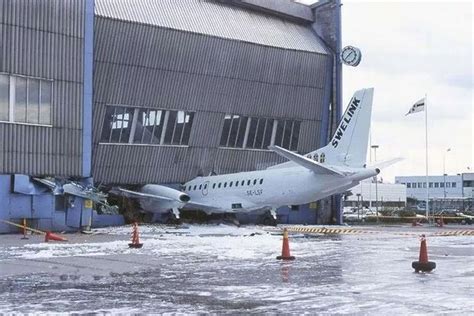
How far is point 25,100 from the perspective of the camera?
1288 inches

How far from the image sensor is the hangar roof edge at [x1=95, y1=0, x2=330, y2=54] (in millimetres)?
38094

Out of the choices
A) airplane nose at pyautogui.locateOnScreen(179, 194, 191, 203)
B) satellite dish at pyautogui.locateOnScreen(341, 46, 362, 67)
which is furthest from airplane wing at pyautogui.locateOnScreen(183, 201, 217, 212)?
satellite dish at pyautogui.locateOnScreen(341, 46, 362, 67)

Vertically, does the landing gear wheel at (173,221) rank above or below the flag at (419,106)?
below

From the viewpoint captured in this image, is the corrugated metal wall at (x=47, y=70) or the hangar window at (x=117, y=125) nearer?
the corrugated metal wall at (x=47, y=70)

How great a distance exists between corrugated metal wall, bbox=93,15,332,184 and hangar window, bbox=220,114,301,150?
18.8 inches

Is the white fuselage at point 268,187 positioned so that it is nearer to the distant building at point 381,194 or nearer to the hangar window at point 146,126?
the hangar window at point 146,126

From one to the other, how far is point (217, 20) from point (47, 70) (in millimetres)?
13160

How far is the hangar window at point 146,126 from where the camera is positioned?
129 feet

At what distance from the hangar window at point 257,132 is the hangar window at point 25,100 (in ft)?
44.3

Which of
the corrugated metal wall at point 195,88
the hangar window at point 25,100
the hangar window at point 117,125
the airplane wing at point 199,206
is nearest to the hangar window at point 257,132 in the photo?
the corrugated metal wall at point 195,88

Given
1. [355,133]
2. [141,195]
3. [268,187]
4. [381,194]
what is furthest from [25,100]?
[381,194]

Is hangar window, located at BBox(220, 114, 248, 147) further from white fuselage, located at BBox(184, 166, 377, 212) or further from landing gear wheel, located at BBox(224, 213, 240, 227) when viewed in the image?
landing gear wheel, located at BBox(224, 213, 240, 227)

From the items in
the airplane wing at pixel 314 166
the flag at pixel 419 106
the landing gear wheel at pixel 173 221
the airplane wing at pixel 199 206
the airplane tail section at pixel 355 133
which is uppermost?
the flag at pixel 419 106

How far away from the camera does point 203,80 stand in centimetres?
4150
